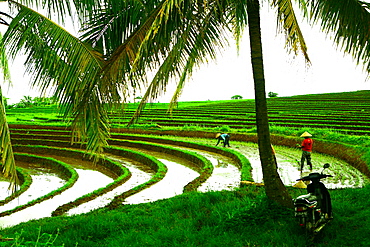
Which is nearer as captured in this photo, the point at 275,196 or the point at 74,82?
the point at 74,82

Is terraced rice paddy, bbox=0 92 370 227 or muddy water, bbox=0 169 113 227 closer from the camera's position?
muddy water, bbox=0 169 113 227

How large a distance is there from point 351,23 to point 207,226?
3.71 m

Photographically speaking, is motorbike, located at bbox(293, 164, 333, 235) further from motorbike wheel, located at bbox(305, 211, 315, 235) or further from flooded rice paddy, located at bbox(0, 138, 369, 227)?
flooded rice paddy, located at bbox(0, 138, 369, 227)

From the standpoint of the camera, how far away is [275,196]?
19.6ft

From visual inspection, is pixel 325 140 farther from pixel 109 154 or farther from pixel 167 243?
pixel 167 243

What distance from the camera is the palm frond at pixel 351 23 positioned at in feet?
16.6

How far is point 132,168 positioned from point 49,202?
224 inches

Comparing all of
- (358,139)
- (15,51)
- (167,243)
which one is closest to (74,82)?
(15,51)

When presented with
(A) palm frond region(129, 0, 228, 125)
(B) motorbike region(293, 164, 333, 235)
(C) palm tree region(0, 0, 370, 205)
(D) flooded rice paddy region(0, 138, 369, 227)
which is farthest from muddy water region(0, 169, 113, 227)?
(B) motorbike region(293, 164, 333, 235)

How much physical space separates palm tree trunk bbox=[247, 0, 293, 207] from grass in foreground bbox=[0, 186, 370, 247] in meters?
0.26

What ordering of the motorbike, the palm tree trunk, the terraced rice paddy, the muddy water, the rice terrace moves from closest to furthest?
the motorbike, the rice terrace, the palm tree trunk, the muddy water, the terraced rice paddy

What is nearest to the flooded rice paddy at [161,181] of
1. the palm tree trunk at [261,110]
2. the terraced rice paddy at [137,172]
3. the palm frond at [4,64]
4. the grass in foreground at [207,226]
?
the terraced rice paddy at [137,172]

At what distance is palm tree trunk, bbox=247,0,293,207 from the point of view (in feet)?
19.4

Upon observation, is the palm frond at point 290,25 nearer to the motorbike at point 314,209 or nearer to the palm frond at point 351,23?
the palm frond at point 351,23
